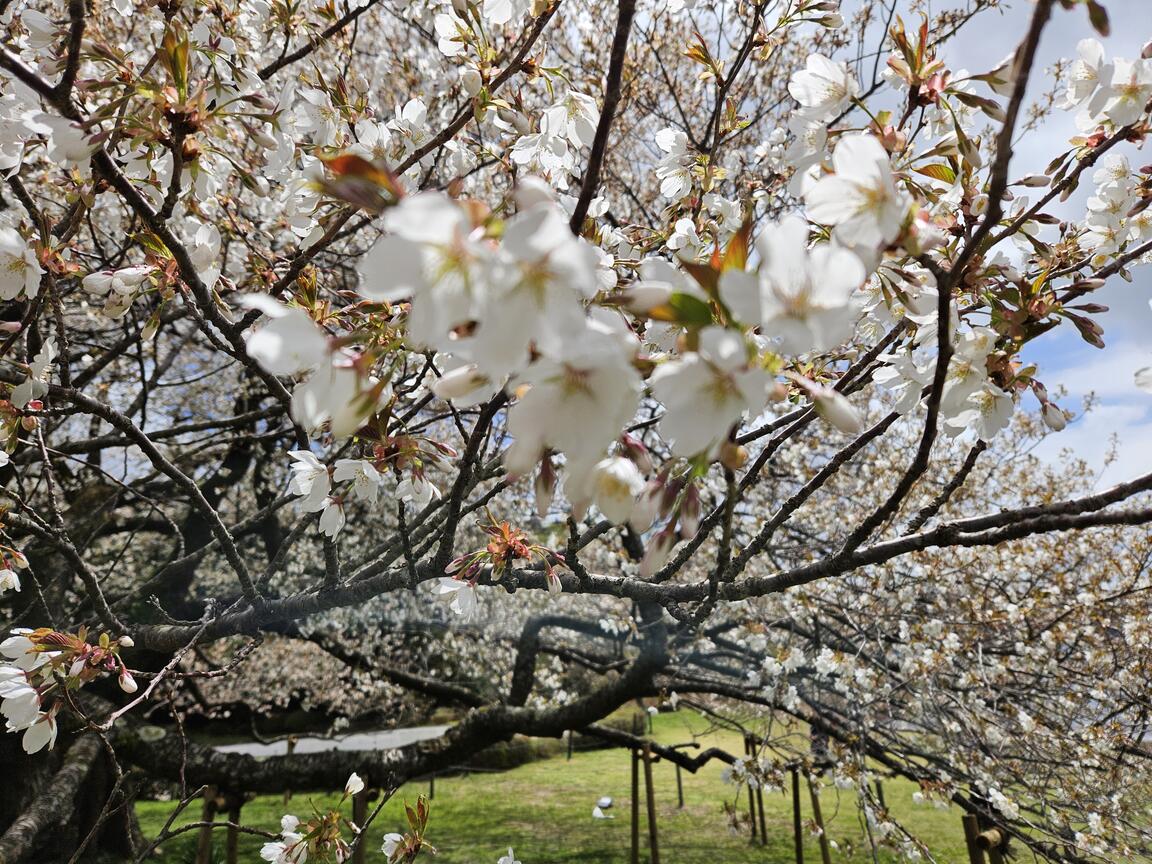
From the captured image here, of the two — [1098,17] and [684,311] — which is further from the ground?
[1098,17]

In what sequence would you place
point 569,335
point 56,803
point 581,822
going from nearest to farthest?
point 569,335
point 56,803
point 581,822

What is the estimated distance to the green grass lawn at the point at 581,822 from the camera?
5.22 m

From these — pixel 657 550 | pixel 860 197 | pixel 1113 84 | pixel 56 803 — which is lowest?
pixel 56 803

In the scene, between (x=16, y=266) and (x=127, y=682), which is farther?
(x=127, y=682)

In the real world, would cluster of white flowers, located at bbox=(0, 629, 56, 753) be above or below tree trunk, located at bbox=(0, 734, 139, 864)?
above

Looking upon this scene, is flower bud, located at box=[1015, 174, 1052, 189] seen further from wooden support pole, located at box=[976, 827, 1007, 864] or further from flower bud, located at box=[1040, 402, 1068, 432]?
wooden support pole, located at box=[976, 827, 1007, 864]

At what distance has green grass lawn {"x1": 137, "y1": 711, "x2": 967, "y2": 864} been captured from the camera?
205 inches

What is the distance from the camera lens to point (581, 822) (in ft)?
21.7

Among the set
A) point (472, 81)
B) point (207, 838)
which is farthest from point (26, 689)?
point (207, 838)

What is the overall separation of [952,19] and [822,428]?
113 inches

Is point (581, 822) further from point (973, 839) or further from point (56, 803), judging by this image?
point (56, 803)

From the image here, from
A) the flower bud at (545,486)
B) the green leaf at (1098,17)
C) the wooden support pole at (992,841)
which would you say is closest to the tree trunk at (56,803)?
the flower bud at (545,486)

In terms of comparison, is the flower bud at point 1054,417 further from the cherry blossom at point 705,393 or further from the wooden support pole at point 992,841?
the wooden support pole at point 992,841

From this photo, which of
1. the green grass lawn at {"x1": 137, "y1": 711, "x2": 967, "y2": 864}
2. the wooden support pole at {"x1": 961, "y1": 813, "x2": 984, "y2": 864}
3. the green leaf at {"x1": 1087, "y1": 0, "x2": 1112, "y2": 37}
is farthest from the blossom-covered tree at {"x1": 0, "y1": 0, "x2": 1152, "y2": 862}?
the green grass lawn at {"x1": 137, "y1": 711, "x2": 967, "y2": 864}
